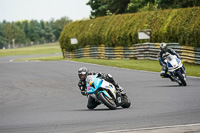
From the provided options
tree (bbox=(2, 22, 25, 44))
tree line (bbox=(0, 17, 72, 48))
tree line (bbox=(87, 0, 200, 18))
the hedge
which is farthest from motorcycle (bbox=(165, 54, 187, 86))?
tree (bbox=(2, 22, 25, 44))

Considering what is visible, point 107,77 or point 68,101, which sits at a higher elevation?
point 107,77

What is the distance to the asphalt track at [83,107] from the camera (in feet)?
27.5

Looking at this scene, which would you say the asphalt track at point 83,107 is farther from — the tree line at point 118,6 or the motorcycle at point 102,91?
the tree line at point 118,6

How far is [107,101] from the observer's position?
10516mm

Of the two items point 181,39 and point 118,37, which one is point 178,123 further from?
point 118,37

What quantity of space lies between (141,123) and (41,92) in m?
9.60

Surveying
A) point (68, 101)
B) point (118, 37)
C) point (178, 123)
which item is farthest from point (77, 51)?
Result: point (178, 123)

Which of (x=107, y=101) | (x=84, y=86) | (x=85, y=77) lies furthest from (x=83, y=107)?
(x=107, y=101)

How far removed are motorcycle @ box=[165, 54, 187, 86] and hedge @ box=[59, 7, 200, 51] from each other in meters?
10.5

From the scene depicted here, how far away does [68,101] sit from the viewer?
14.2 meters

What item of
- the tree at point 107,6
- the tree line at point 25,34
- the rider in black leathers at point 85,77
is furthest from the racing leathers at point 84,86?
the tree line at point 25,34

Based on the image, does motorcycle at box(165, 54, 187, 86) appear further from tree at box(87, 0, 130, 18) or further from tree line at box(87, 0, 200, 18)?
tree at box(87, 0, 130, 18)

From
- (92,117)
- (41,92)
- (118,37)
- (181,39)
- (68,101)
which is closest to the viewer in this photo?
(92,117)

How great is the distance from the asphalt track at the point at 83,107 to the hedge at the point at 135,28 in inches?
303
